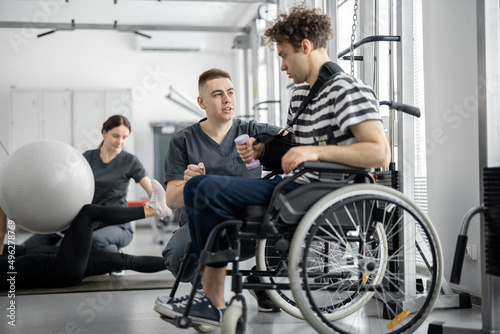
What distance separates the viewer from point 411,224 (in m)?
2.23

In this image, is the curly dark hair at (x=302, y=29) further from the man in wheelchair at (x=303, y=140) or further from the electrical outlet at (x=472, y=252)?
the electrical outlet at (x=472, y=252)

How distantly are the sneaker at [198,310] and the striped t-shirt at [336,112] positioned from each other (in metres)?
0.65

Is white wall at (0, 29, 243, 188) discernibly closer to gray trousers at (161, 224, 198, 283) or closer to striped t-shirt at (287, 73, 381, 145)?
gray trousers at (161, 224, 198, 283)

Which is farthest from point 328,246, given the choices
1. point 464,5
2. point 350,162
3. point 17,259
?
point 17,259

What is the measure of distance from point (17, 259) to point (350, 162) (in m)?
2.31

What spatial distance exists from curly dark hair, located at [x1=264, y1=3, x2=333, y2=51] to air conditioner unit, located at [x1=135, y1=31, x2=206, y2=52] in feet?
25.5

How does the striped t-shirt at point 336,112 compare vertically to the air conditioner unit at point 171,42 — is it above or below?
below

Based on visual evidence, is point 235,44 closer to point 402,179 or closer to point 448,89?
point 448,89

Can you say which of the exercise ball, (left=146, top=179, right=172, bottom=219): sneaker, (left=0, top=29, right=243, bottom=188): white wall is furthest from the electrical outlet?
(left=0, top=29, right=243, bottom=188): white wall

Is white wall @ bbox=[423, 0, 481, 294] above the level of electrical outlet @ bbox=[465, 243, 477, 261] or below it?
above

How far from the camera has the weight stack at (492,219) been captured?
5.49 feet

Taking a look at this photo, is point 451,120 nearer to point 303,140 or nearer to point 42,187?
point 303,140

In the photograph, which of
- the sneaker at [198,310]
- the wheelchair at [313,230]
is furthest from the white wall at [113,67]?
the wheelchair at [313,230]

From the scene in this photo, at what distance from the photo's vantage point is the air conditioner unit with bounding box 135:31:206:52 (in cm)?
929
